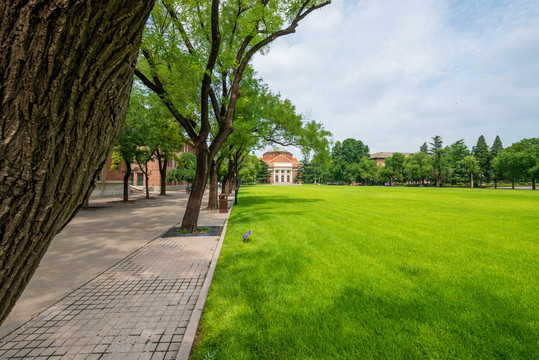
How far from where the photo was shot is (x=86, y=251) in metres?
6.70

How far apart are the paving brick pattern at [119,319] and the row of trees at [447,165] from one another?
4605cm

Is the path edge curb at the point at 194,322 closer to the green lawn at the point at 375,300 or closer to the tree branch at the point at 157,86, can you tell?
the green lawn at the point at 375,300

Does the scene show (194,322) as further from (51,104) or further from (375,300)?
(51,104)

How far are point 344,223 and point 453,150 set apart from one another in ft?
256

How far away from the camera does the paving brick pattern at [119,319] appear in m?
2.83

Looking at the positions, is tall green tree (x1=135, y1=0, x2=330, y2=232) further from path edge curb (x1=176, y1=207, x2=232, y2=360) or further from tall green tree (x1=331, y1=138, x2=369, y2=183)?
tall green tree (x1=331, y1=138, x2=369, y2=183)

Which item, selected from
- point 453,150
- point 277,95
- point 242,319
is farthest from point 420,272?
point 453,150

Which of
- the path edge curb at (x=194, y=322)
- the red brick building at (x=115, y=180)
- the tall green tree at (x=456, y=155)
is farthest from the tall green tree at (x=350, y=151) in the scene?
the path edge curb at (x=194, y=322)

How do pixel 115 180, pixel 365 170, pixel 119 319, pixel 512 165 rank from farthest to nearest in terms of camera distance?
pixel 365 170, pixel 512 165, pixel 115 180, pixel 119 319

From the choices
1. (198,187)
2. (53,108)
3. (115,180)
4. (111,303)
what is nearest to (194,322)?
(111,303)

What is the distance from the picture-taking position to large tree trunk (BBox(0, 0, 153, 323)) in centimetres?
99

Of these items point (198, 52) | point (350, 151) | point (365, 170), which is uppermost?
point (350, 151)

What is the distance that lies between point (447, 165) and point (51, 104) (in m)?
86.5

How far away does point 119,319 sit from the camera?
3.42m
